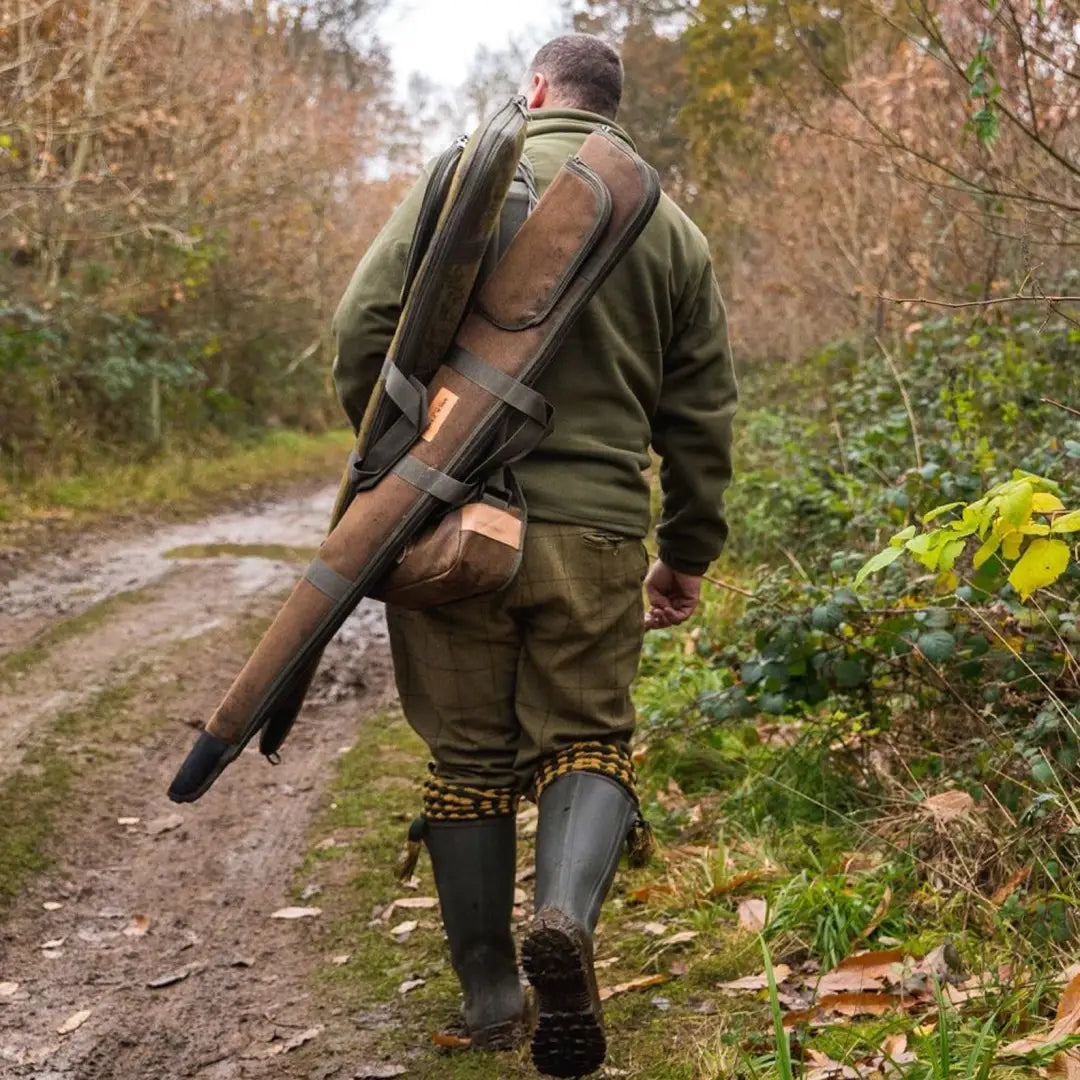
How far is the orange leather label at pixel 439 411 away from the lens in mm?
2650

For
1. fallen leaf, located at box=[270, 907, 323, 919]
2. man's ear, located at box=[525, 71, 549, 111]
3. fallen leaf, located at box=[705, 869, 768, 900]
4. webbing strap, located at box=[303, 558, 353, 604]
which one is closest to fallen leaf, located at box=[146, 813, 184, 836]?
fallen leaf, located at box=[270, 907, 323, 919]

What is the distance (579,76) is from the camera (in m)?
2.97

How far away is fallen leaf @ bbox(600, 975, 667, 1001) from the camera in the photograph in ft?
10.5

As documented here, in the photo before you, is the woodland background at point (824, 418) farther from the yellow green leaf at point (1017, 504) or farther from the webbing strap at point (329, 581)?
the webbing strap at point (329, 581)

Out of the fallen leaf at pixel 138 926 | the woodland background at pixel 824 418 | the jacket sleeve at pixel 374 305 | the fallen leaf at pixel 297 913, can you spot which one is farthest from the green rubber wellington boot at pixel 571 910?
the fallen leaf at pixel 138 926

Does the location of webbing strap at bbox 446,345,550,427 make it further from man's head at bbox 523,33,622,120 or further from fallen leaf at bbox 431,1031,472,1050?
fallen leaf at bbox 431,1031,472,1050

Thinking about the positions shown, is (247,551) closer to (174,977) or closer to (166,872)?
(166,872)

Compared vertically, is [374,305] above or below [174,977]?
above

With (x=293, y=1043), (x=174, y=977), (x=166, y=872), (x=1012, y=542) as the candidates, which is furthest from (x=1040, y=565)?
(x=166, y=872)

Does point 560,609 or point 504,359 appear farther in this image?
point 560,609

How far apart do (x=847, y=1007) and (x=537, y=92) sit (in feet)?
7.10

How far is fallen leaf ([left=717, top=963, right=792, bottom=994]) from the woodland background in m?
0.06

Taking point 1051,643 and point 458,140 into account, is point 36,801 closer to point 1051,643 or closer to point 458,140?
point 458,140

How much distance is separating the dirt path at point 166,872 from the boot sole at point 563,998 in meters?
0.75
